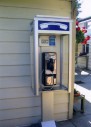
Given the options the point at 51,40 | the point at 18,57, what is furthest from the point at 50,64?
the point at 18,57

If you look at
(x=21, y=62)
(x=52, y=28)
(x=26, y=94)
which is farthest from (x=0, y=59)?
(x=52, y=28)

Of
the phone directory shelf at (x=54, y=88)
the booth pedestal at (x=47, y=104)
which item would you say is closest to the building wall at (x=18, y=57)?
the booth pedestal at (x=47, y=104)

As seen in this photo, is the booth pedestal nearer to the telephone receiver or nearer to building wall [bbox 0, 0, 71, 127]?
building wall [bbox 0, 0, 71, 127]

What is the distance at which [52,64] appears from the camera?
3004 mm

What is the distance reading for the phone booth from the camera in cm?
279

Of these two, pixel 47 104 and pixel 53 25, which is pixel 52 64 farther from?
pixel 47 104

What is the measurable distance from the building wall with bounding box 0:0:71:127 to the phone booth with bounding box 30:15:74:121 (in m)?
0.15

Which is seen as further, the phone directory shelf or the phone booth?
the phone directory shelf

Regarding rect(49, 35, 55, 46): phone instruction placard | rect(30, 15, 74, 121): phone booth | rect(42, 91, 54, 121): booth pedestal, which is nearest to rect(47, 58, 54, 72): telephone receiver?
rect(30, 15, 74, 121): phone booth

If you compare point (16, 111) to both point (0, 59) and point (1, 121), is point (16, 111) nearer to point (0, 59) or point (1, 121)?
point (1, 121)

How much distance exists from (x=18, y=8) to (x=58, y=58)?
1048 mm

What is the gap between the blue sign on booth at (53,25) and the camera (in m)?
2.75

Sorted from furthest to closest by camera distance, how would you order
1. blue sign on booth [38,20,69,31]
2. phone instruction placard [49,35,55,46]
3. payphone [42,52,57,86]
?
1. phone instruction placard [49,35,55,46]
2. payphone [42,52,57,86]
3. blue sign on booth [38,20,69,31]

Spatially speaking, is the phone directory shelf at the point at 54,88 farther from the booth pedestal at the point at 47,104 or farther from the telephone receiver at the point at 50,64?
the telephone receiver at the point at 50,64
